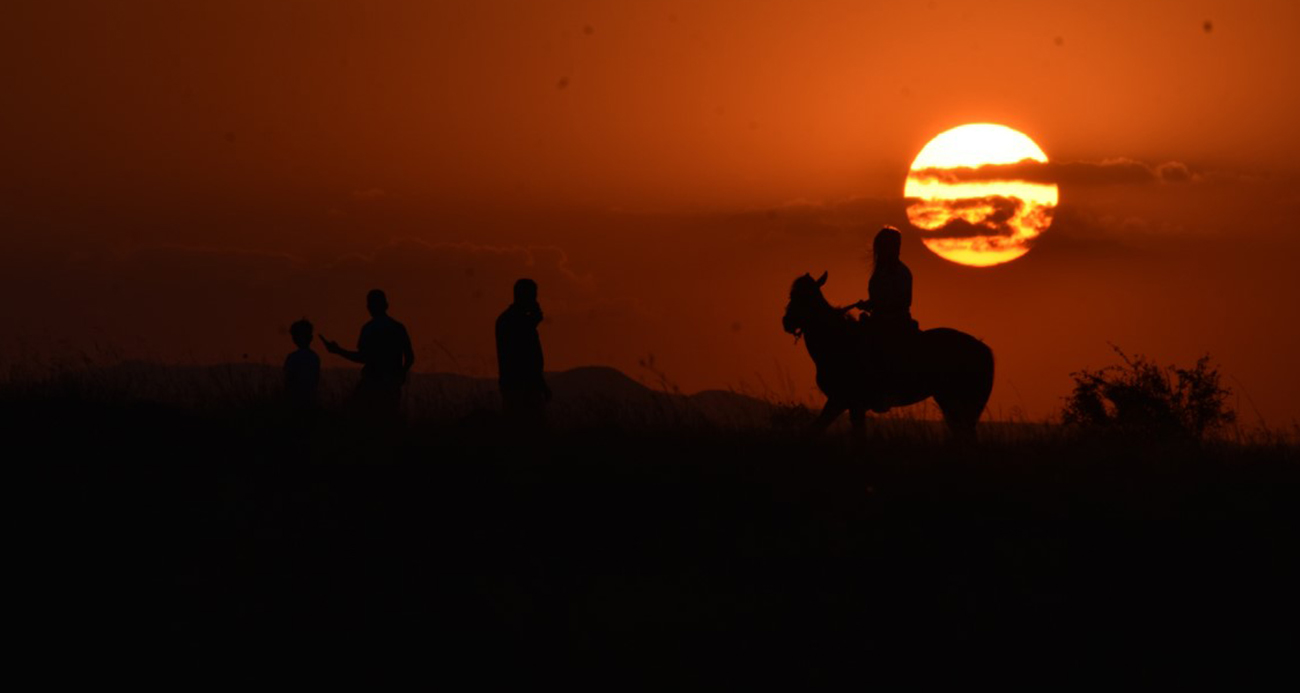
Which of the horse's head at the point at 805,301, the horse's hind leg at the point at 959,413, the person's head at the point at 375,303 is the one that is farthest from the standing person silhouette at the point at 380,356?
the horse's hind leg at the point at 959,413

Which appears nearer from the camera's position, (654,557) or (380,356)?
(654,557)

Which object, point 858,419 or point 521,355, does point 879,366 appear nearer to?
point 858,419

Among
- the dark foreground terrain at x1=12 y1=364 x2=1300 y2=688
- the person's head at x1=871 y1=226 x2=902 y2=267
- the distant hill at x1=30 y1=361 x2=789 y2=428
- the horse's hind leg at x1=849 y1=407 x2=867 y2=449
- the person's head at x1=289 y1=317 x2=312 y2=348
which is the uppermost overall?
the person's head at x1=871 y1=226 x2=902 y2=267

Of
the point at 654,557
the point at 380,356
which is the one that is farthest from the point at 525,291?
the point at 654,557

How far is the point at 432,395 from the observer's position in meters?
16.4

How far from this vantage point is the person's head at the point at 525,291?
14.6 m

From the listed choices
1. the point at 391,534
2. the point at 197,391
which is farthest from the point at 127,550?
the point at 197,391

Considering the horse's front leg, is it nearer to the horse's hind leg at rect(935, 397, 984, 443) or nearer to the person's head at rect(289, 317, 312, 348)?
the horse's hind leg at rect(935, 397, 984, 443)

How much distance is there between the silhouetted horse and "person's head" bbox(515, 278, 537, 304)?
2.71m

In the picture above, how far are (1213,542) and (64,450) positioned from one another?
31.5 ft

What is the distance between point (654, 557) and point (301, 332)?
6566 mm

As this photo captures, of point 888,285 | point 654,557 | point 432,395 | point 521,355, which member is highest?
point 888,285

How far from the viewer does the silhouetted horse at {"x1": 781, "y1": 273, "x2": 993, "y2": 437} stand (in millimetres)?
15125

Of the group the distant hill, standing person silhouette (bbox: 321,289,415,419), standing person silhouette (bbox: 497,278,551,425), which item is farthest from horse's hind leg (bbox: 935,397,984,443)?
standing person silhouette (bbox: 321,289,415,419)
